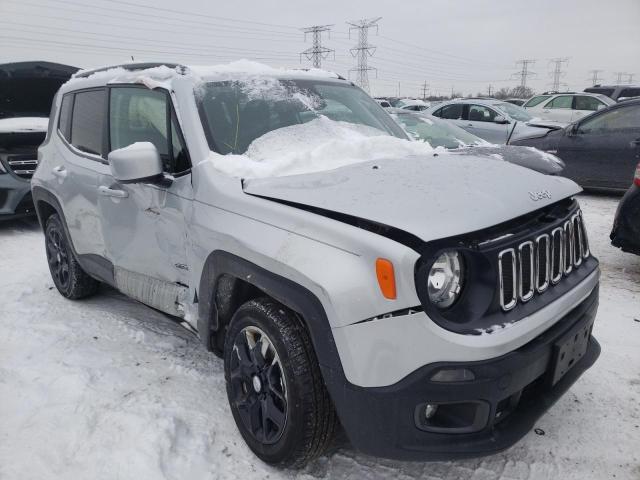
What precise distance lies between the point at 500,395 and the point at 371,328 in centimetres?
53

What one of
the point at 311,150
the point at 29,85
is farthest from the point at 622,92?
the point at 311,150

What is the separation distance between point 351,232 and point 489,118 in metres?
9.78

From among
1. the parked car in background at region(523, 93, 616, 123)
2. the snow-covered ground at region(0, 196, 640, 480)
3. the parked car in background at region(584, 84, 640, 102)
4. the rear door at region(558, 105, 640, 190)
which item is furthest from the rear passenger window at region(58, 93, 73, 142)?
the parked car in background at region(584, 84, 640, 102)

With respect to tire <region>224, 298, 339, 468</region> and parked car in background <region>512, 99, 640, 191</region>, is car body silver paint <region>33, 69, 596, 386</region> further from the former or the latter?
parked car in background <region>512, 99, 640, 191</region>

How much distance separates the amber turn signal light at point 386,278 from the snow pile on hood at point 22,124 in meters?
6.47

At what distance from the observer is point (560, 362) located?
204 centimetres

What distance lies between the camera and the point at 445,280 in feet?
6.12

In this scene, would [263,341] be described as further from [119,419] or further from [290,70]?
[290,70]

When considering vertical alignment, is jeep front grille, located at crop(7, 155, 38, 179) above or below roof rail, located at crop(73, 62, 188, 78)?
below

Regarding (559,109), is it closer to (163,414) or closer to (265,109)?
(265,109)

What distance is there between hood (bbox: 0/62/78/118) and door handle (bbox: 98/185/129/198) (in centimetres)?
431

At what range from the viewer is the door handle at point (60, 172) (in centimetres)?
383

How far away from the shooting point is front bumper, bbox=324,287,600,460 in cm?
177

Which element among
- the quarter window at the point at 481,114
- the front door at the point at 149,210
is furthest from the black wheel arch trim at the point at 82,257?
the quarter window at the point at 481,114
